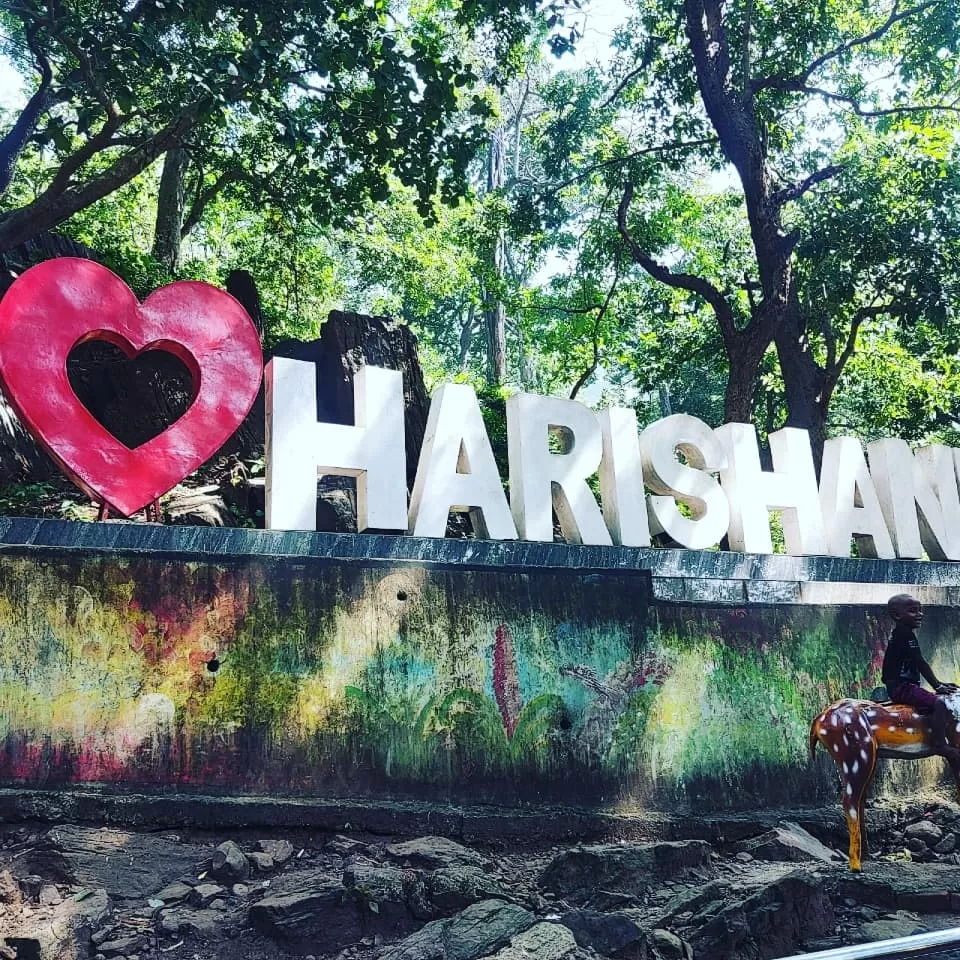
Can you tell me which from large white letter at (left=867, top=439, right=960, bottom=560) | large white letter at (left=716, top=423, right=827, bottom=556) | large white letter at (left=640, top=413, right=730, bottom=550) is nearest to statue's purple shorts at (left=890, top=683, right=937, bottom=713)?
large white letter at (left=716, top=423, right=827, bottom=556)

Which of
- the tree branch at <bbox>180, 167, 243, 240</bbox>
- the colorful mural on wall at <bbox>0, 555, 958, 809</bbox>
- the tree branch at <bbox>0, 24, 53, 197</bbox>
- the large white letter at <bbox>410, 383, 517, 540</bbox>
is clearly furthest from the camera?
the tree branch at <bbox>180, 167, 243, 240</bbox>

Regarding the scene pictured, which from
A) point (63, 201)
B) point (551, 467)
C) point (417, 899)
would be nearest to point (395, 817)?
point (417, 899)

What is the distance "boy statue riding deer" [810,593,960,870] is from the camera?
21.9 ft

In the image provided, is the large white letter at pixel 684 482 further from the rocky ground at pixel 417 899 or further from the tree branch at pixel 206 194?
the tree branch at pixel 206 194

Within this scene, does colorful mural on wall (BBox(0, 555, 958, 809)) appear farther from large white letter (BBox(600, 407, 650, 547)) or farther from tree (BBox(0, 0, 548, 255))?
tree (BBox(0, 0, 548, 255))

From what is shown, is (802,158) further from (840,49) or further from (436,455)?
(436,455)

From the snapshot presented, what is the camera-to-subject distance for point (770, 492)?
30.1 feet

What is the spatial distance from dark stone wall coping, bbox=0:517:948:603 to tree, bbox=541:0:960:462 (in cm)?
439

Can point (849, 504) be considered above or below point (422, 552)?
above

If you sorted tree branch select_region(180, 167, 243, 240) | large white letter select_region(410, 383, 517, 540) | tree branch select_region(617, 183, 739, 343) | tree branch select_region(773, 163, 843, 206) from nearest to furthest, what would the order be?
large white letter select_region(410, 383, 517, 540), tree branch select_region(773, 163, 843, 206), tree branch select_region(617, 183, 739, 343), tree branch select_region(180, 167, 243, 240)

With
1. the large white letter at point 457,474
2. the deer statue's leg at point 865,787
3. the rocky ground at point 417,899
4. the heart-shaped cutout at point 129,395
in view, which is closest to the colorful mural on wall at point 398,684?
the large white letter at point 457,474

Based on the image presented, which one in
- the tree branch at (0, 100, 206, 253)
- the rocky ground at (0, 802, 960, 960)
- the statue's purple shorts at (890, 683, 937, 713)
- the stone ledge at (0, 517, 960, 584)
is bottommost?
the rocky ground at (0, 802, 960, 960)

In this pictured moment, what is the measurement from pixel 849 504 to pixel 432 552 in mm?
4575

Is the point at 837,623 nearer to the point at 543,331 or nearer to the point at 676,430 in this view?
the point at 676,430
